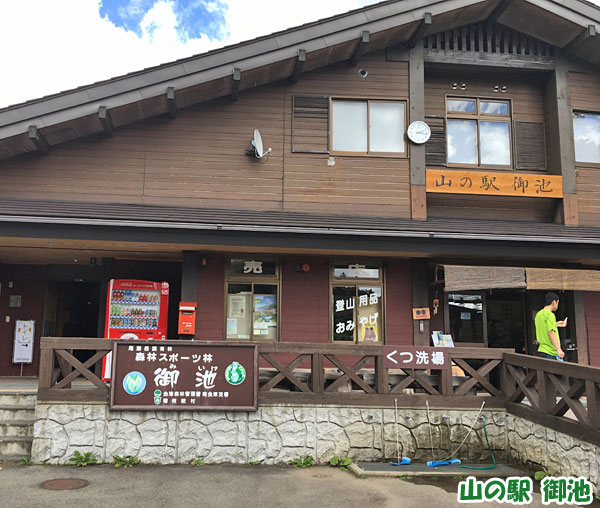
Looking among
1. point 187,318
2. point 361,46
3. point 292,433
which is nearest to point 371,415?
point 292,433

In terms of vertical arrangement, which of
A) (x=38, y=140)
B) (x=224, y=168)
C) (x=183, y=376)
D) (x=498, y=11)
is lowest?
(x=183, y=376)

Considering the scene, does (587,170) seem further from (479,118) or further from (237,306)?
(237,306)

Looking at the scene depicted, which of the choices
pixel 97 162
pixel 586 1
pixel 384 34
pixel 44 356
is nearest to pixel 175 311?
pixel 97 162

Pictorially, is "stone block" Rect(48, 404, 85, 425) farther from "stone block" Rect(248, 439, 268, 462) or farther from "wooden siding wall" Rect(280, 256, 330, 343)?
"wooden siding wall" Rect(280, 256, 330, 343)

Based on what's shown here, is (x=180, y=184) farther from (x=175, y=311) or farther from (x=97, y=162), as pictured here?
(x=175, y=311)

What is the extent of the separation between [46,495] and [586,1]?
41.6 ft

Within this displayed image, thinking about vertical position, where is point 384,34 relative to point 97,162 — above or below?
above

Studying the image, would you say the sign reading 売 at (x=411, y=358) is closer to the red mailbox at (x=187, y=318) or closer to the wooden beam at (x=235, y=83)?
the red mailbox at (x=187, y=318)

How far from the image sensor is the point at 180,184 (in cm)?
1039

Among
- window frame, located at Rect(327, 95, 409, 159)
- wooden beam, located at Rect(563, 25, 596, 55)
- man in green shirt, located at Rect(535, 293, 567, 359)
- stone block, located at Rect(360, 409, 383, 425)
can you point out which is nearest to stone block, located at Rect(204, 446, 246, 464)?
stone block, located at Rect(360, 409, 383, 425)

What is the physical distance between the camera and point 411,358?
25.1 feet

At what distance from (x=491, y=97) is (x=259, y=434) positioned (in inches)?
339

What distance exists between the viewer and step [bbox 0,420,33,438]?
723cm

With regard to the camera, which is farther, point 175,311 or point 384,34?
point 175,311
